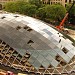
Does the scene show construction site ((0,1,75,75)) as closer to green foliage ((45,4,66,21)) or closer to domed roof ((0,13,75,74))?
domed roof ((0,13,75,74))

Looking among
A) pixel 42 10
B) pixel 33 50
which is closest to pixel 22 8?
pixel 42 10

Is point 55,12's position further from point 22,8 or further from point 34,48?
point 34,48

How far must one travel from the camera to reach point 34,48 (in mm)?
31453

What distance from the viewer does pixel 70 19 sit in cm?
8281

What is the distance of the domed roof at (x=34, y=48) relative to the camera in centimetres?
3059

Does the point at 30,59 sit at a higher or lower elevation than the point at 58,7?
higher

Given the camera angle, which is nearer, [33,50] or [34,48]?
[33,50]

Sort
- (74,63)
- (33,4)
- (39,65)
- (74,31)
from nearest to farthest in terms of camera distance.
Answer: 1. (39,65)
2. (74,63)
3. (74,31)
4. (33,4)

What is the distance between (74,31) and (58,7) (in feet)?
28.9

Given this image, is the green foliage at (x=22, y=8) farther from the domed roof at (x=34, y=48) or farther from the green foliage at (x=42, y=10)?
the domed roof at (x=34, y=48)

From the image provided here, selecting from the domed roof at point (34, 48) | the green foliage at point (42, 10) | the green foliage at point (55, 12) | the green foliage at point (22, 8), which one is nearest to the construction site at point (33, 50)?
the domed roof at point (34, 48)

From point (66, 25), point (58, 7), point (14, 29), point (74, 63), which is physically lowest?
point (66, 25)

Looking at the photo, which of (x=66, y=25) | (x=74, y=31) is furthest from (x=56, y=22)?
(x=74, y=31)

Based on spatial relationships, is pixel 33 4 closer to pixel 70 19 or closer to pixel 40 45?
pixel 70 19
